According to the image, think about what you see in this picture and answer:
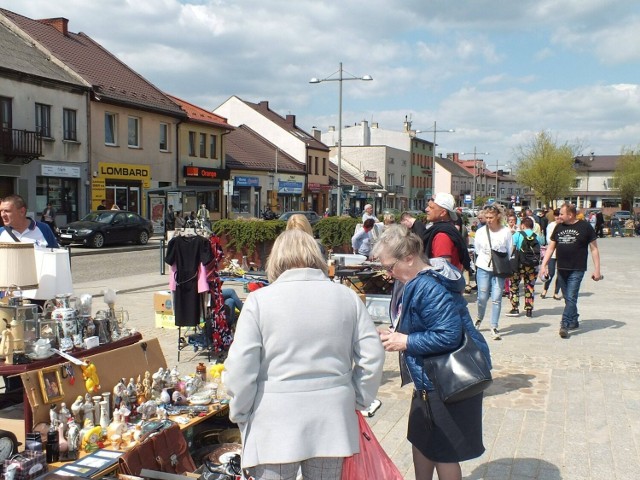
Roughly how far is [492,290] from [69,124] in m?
22.6

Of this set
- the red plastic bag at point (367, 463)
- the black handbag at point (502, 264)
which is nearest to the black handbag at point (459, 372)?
the red plastic bag at point (367, 463)

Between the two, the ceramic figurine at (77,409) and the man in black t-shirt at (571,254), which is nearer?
the ceramic figurine at (77,409)

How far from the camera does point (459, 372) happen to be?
301 cm

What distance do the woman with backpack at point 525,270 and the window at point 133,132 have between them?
22675mm

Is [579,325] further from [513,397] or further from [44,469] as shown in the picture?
[44,469]

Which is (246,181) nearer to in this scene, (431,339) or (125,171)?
(125,171)


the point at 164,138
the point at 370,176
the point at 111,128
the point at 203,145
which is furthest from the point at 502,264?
the point at 370,176

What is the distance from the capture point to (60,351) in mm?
3984

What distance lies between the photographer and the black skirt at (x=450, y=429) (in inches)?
122

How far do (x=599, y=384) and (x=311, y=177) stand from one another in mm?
44753

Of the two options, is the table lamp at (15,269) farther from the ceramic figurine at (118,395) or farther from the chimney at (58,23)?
the chimney at (58,23)

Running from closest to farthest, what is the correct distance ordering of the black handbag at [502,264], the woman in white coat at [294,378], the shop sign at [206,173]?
the woman in white coat at [294,378] < the black handbag at [502,264] < the shop sign at [206,173]

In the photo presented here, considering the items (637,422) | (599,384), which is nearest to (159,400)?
(637,422)

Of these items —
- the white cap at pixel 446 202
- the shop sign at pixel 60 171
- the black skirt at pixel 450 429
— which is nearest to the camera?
the black skirt at pixel 450 429
